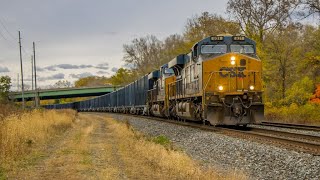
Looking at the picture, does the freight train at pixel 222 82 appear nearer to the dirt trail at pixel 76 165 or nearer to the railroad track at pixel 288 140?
the railroad track at pixel 288 140

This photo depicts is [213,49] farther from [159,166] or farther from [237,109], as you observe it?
[159,166]

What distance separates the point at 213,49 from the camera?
17.9m

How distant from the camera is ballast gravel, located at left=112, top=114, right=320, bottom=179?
26.6 ft

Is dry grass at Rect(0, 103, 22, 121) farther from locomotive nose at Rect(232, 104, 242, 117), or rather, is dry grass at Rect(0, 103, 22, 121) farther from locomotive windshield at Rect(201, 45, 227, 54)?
locomotive nose at Rect(232, 104, 242, 117)

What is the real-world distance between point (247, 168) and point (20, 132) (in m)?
7.62

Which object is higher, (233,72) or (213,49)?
(213,49)

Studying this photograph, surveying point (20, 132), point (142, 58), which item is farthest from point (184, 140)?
point (142, 58)

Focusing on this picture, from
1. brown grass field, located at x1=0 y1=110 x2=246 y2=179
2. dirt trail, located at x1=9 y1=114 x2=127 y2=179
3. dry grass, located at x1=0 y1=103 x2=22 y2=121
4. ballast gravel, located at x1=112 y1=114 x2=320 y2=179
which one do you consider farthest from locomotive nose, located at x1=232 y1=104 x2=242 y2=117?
dry grass, located at x1=0 y1=103 x2=22 y2=121

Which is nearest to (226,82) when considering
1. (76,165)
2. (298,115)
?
(76,165)

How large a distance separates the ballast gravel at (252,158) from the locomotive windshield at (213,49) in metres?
4.74

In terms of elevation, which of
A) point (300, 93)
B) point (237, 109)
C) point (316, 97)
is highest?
point (300, 93)

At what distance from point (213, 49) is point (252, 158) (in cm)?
866

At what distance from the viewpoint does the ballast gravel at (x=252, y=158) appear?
8.11 m

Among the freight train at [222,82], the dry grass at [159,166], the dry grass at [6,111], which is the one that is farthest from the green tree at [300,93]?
the dry grass at [159,166]
